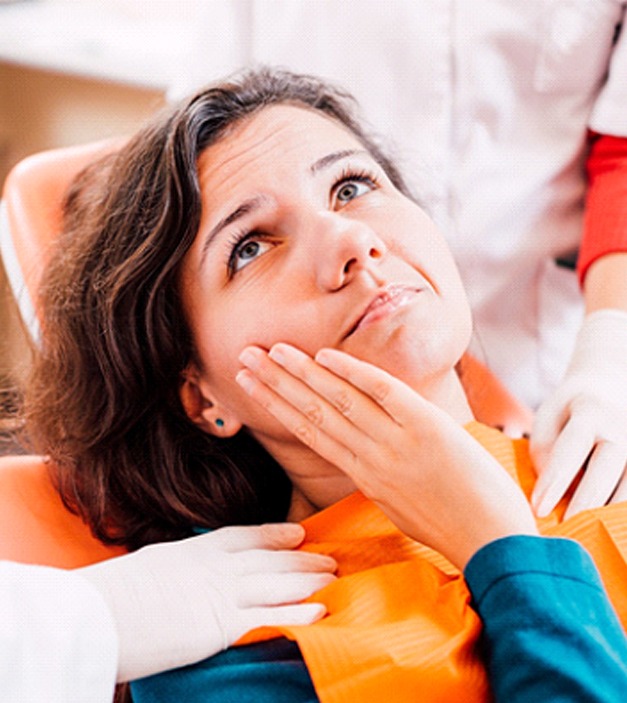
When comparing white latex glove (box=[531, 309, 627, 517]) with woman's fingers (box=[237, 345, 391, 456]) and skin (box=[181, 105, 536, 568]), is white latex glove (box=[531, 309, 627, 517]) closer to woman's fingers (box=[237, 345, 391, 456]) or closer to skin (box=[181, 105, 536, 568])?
skin (box=[181, 105, 536, 568])

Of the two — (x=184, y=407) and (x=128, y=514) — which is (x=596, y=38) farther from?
(x=128, y=514)

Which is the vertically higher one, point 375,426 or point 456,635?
point 375,426

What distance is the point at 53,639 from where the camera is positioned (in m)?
0.87

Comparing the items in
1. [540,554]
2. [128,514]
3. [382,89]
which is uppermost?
[382,89]

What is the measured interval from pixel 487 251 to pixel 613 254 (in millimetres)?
239

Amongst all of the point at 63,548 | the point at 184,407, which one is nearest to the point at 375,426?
the point at 184,407

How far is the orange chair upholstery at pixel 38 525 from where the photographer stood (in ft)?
3.89

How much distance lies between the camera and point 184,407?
1.28 meters

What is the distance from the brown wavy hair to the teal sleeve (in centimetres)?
47

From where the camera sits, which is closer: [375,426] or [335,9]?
[375,426]

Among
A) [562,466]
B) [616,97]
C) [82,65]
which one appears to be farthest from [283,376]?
[82,65]

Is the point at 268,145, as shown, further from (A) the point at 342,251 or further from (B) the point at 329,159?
(A) the point at 342,251

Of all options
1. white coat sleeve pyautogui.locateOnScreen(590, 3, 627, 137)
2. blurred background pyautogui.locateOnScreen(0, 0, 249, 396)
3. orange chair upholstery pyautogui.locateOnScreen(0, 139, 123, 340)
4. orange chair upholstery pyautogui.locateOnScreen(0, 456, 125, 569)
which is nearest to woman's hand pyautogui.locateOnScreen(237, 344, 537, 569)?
orange chair upholstery pyautogui.locateOnScreen(0, 456, 125, 569)

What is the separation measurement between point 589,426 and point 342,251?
16.1 inches
